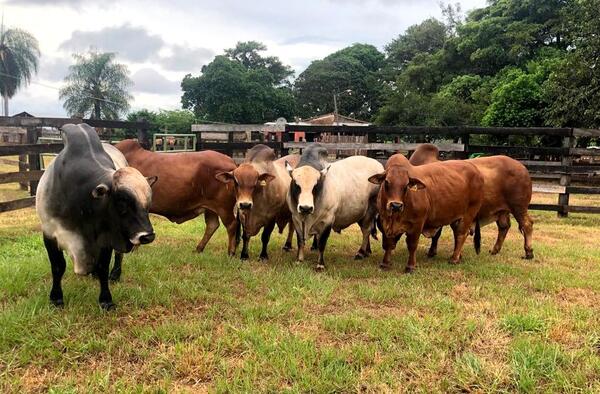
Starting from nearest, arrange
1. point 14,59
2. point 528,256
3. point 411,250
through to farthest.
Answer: point 411,250 < point 528,256 < point 14,59

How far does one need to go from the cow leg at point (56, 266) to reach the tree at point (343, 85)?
177ft

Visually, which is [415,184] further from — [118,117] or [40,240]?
[118,117]

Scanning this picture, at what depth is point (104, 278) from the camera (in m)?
4.51

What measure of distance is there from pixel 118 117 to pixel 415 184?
54811 millimetres

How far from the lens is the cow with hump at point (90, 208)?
4.07 m

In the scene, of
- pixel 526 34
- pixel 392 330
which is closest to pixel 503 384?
pixel 392 330

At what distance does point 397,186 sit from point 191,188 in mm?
2835

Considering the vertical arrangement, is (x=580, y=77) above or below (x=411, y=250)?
above

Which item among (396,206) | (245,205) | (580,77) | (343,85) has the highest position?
(343,85)

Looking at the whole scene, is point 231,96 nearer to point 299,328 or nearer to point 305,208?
point 305,208

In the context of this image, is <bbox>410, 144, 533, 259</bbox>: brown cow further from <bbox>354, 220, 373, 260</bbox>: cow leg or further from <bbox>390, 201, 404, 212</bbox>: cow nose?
<bbox>390, 201, 404, 212</bbox>: cow nose

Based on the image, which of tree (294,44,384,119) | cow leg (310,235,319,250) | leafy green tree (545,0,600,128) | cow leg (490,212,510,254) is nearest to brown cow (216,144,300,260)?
cow leg (310,235,319,250)

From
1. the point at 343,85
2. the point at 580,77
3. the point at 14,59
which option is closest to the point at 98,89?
the point at 14,59

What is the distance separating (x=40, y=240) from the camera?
288 inches
